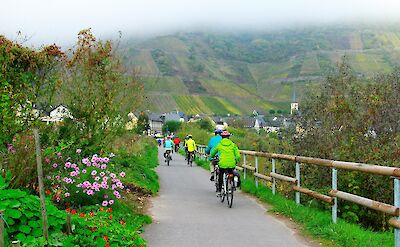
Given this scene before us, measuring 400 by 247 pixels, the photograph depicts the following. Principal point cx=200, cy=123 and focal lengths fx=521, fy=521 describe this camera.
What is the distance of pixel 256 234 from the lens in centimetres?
870

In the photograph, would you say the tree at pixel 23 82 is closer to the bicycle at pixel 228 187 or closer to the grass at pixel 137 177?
the grass at pixel 137 177

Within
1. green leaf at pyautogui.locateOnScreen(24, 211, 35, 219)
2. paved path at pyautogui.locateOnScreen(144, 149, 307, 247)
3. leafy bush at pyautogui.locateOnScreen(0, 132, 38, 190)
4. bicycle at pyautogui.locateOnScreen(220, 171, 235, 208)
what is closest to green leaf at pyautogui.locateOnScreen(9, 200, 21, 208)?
green leaf at pyautogui.locateOnScreen(24, 211, 35, 219)

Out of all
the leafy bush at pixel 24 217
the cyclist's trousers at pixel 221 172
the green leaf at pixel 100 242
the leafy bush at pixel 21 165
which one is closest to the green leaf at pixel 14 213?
the leafy bush at pixel 24 217

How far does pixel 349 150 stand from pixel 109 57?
276 inches

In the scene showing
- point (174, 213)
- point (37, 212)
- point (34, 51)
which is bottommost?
point (174, 213)

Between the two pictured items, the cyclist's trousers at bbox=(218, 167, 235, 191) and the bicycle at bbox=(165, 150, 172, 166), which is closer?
the cyclist's trousers at bbox=(218, 167, 235, 191)

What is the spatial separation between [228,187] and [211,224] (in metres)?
2.83

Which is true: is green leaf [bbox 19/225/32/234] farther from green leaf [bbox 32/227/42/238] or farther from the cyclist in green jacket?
the cyclist in green jacket

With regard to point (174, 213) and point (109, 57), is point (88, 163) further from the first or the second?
point (109, 57)

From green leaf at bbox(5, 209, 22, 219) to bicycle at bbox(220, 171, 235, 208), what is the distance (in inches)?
257

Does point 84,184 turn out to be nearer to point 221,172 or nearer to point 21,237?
point 21,237

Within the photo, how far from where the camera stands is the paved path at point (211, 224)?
811cm

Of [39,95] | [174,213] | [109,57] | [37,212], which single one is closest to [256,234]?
[174,213]

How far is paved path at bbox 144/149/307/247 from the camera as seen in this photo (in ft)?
26.6
